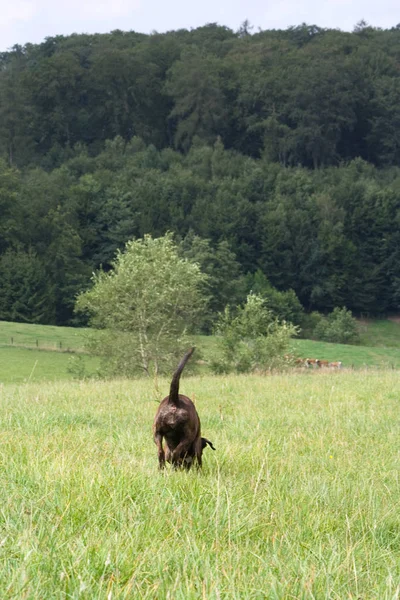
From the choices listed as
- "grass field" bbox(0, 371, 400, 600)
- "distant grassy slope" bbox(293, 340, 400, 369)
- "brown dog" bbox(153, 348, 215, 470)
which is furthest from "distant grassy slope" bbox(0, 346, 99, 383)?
"brown dog" bbox(153, 348, 215, 470)

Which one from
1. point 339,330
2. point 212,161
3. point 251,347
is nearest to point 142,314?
point 251,347

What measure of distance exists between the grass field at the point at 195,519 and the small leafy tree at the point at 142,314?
31204 mm

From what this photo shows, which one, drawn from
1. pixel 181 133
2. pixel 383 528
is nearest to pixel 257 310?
pixel 383 528

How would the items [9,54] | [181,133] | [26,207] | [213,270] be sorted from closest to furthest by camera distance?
[213,270], [26,207], [181,133], [9,54]

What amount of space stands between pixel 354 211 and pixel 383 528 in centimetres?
10832

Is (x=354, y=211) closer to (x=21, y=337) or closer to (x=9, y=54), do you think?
(x=21, y=337)

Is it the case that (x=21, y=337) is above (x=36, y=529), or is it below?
below

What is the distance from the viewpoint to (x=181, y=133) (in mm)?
150500

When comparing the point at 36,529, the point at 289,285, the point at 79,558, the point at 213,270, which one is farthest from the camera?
the point at 289,285

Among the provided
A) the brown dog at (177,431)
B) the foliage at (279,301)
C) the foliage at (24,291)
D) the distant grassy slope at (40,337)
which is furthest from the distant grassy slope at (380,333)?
the brown dog at (177,431)

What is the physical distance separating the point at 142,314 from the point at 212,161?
99.3 metres

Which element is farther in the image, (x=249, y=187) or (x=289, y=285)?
(x=249, y=187)

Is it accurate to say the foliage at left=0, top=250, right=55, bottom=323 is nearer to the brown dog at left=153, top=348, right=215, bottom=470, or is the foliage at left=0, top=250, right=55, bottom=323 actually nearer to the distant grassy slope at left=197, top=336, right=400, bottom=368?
the distant grassy slope at left=197, top=336, right=400, bottom=368

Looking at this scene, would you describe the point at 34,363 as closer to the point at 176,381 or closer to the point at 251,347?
the point at 251,347
